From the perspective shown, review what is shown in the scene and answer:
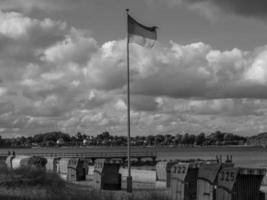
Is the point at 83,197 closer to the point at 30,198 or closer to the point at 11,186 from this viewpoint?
the point at 30,198

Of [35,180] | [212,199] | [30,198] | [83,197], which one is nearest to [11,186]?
[35,180]

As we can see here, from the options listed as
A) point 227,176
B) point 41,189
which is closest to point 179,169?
point 227,176

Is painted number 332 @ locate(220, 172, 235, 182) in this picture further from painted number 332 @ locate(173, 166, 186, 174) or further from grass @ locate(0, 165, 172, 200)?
painted number 332 @ locate(173, 166, 186, 174)

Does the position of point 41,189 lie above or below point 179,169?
below

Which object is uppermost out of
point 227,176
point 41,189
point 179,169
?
point 179,169

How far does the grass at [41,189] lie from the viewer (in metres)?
19.7

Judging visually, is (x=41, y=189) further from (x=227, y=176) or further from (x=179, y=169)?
(x=227, y=176)

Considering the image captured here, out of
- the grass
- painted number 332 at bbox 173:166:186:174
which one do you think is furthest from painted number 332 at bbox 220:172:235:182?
painted number 332 at bbox 173:166:186:174

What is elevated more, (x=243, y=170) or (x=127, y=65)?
(x=127, y=65)

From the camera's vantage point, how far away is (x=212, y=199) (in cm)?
1941

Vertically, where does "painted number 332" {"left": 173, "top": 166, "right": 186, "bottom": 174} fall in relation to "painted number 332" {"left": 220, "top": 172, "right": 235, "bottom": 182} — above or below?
above

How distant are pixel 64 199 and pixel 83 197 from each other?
2.00ft

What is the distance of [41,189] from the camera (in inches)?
973

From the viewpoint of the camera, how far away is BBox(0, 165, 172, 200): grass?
19658 mm
